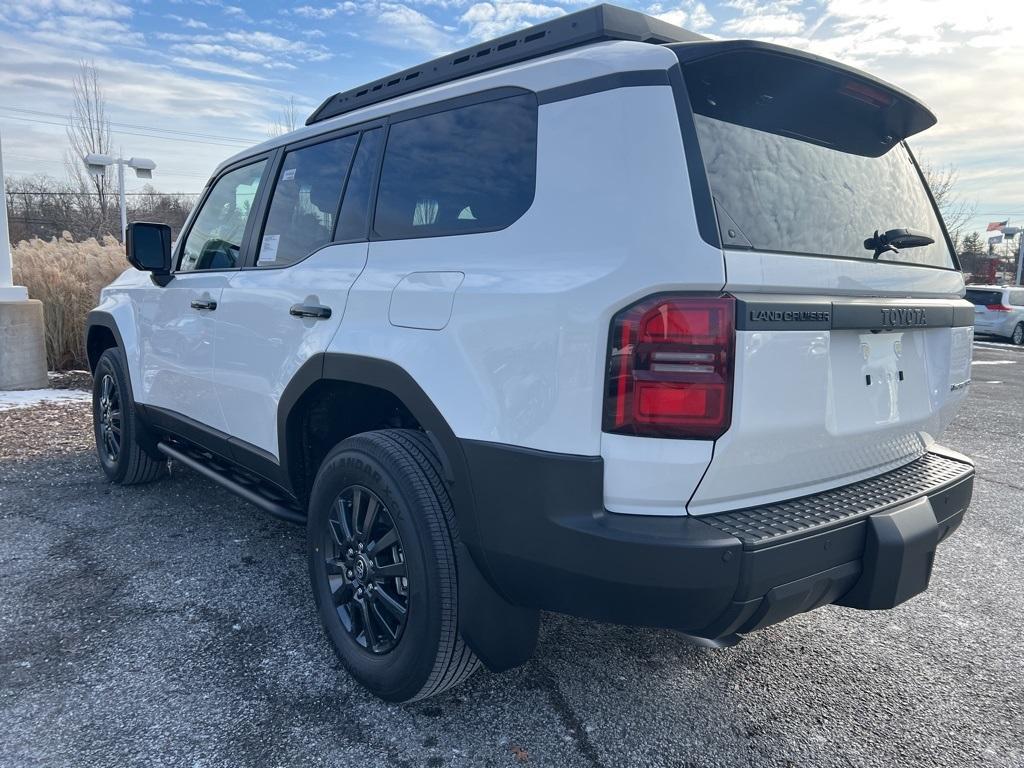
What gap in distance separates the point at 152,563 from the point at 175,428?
2.45 ft

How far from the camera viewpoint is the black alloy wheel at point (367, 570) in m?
2.38

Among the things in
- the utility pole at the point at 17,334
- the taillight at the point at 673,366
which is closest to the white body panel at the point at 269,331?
the taillight at the point at 673,366

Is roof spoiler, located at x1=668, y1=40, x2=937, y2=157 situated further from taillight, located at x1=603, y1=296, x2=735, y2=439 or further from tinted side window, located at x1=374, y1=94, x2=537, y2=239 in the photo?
taillight, located at x1=603, y1=296, x2=735, y2=439

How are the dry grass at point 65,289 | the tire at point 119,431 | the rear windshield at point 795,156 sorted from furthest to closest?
the dry grass at point 65,289 → the tire at point 119,431 → the rear windshield at point 795,156

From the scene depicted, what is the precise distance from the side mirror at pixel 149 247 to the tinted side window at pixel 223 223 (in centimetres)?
12

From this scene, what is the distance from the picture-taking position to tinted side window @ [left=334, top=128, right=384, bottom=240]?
2736 mm

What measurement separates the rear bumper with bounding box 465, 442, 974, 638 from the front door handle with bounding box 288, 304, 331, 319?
3.00ft

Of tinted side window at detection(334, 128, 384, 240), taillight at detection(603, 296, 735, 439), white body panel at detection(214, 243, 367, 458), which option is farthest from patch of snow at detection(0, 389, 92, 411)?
taillight at detection(603, 296, 735, 439)

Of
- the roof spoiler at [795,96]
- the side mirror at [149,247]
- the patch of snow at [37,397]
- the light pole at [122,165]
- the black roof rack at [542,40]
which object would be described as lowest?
the patch of snow at [37,397]

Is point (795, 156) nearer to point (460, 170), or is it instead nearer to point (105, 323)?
point (460, 170)

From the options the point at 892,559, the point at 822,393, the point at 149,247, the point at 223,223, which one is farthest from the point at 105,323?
the point at 892,559

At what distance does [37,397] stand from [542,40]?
7.47 meters

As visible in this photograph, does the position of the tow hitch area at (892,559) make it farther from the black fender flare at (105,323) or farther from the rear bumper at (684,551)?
the black fender flare at (105,323)

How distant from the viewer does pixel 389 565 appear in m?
2.39
